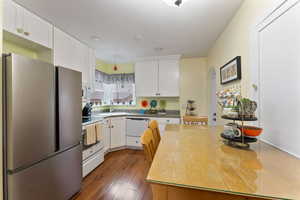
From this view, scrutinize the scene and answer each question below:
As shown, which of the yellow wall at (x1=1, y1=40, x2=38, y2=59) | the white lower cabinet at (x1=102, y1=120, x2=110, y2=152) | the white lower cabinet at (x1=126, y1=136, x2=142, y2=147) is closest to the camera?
the yellow wall at (x1=1, y1=40, x2=38, y2=59)

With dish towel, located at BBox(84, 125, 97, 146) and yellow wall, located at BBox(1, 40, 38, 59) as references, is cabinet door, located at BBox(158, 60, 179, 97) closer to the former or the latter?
dish towel, located at BBox(84, 125, 97, 146)

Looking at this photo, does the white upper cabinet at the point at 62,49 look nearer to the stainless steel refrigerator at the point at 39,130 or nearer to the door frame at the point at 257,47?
the stainless steel refrigerator at the point at 39,130

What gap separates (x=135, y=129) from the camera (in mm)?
3352

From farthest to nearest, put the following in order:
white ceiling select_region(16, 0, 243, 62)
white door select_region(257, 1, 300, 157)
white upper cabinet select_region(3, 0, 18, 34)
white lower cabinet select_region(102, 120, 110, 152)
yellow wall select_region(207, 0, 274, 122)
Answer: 1. white lower cabinet select_region(102, 120, 110, 152)
2. white ceiling select_region(16, 0, 243, 62)
3. white upper cabinet select_region(3, 0, 18, 34)
4. yellow wall select_region(207, 0, 274, 122)
5. white door select_region(257, 1, 300, 157)

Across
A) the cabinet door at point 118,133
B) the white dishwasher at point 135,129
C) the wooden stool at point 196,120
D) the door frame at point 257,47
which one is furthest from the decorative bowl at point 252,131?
the cabinet door at point 118,133

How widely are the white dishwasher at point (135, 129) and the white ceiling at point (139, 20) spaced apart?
1.73m

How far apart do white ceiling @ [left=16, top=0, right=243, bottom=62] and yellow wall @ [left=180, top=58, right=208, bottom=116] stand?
0.87 metres

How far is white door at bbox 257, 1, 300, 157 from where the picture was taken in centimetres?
91

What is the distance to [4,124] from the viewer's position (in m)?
1.10

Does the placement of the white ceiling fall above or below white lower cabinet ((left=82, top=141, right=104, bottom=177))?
above

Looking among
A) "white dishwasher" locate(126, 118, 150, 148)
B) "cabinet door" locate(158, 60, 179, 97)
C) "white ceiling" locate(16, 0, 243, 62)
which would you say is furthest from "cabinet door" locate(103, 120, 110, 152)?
"white ceiling" locate(16, 0, 243, 62)

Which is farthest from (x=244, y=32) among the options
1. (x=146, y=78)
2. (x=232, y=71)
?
(x=146, y=78)

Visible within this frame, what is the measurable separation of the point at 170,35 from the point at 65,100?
1925 millimetres

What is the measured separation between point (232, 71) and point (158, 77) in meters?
1.97
